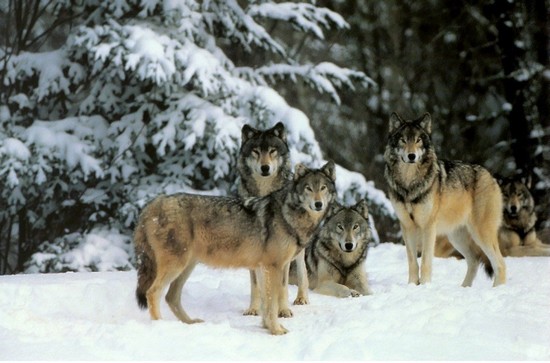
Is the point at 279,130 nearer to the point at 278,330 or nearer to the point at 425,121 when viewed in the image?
the point at 425,121

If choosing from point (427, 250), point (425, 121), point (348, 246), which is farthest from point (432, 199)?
point (348, 246)

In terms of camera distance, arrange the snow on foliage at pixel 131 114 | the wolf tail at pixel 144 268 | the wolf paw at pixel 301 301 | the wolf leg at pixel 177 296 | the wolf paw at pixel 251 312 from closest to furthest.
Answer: the wolf tail at pixel 144 268 → the wolf leg at pixel 177 296 → the wolf paw at pixel 251 312 → the wolf paw at pixel 301 301 → the snow on foliage at pixel 131 114

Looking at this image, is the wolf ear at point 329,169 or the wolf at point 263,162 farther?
the wolf at point 263,162

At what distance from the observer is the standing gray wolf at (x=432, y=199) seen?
25.1 feet

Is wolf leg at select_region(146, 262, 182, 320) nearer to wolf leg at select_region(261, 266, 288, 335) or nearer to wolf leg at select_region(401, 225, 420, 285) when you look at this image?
wolf leg at select_region(261, 266, 288, 335)

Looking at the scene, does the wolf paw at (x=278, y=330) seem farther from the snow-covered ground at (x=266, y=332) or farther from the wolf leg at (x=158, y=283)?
the wolf leg at (x=158, y=283)

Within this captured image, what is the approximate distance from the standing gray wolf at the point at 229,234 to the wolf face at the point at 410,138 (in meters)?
1.58

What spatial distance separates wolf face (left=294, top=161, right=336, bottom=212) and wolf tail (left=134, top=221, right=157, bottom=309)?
4.04 feet

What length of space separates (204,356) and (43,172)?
734 cm

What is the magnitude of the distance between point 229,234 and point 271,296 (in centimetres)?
63

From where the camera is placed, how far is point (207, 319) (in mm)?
6457

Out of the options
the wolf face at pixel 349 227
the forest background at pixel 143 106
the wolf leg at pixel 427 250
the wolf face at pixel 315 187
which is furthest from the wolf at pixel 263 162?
the forest background at pixel 143 106

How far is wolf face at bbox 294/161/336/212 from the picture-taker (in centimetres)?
586

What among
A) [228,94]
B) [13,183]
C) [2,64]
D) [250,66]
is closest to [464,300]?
[228,94]
